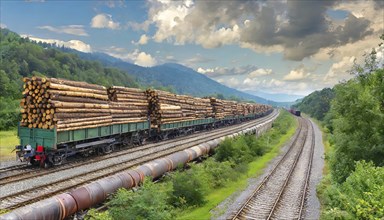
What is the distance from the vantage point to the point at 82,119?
23.4 metres

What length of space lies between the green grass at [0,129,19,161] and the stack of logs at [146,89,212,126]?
14.0m

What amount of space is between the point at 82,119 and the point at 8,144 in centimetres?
1308

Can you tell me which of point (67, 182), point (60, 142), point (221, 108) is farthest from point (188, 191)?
point (221, 108)

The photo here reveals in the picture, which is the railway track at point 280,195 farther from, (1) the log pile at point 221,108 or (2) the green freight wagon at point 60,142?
(1) the log pile at point 221,108

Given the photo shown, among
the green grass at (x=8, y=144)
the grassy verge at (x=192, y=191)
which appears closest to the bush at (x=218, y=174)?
the grassy verge at (x=192, y=191)

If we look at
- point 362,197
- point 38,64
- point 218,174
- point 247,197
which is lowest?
point 247,197

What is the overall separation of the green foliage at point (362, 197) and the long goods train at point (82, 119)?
1634 centimetres

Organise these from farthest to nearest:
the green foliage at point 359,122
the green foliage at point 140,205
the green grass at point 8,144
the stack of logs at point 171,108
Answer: the stack of logs at point 171,108, the green grass at point 8,144, the green foliage at point 359,122, the green foliage at point 140,205

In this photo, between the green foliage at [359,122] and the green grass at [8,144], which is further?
the green grass at [8,144]

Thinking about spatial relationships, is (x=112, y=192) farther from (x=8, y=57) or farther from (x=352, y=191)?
(x=8, y=57)

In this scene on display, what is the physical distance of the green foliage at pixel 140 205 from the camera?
12.1m

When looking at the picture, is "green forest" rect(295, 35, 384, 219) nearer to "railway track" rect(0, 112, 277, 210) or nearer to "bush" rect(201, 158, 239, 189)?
"bush" rect(201, 158, 239, 189)

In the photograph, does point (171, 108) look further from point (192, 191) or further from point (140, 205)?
point (140, 205)

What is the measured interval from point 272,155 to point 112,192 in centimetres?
2317
